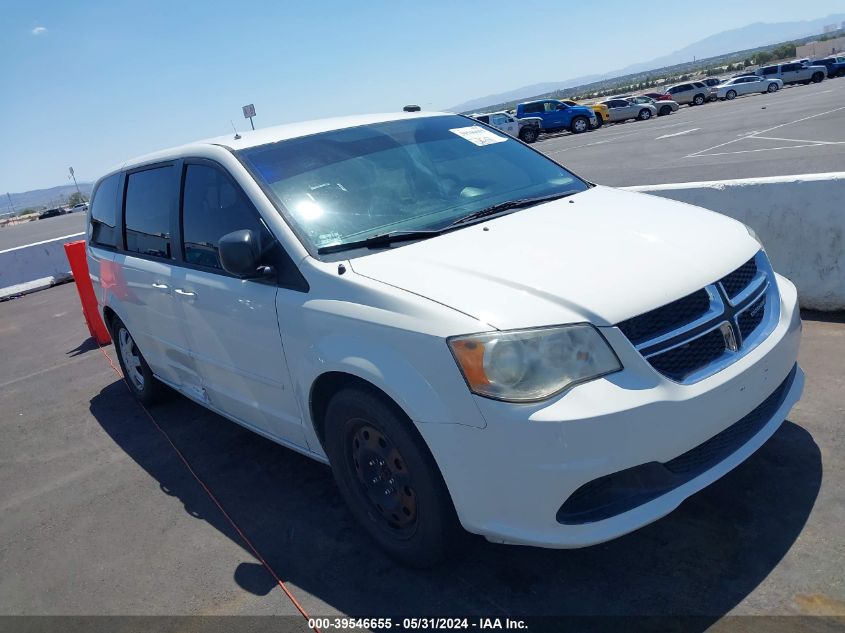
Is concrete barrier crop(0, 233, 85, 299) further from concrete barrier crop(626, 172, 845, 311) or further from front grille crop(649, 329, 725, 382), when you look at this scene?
front grille crop(649, 329, 725, 382)

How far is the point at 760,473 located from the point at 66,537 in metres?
3.70

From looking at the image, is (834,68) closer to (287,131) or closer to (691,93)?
(691,93)

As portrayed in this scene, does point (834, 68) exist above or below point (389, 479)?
above

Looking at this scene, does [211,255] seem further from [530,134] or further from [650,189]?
[530,134]

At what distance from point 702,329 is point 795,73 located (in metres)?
56.0

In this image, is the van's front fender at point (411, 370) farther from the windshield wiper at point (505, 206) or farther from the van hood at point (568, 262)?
the windshield wiper at point (505, 206)

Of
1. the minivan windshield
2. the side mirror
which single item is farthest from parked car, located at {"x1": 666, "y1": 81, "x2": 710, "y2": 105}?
the side mirror

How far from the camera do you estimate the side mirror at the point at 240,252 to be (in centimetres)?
319

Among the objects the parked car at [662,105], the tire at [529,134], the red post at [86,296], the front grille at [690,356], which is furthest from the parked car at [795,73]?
the front grille at [690,356]

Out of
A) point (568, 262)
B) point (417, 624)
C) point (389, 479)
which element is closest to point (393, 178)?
point (568, 262)

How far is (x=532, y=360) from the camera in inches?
98.8

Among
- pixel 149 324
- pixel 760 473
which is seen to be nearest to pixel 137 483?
pixel 149 324

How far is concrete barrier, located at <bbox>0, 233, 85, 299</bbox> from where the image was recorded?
45.0 feet

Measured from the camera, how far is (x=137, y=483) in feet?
15.0
